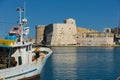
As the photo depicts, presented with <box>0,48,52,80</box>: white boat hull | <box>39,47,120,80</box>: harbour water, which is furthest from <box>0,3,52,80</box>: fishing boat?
<box>39,47,120,80</box>: harbour water

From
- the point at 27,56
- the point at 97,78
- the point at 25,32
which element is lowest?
the point at 97,78

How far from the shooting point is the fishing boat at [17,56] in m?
28.7

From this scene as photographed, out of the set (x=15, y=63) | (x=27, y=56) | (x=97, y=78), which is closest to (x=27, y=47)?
(x=27, y=56)

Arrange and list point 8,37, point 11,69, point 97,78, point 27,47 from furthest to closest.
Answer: point 97,78 < point 27,47 < point 8,37 < point 11,69

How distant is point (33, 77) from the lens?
3222 cm

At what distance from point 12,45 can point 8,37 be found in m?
1.23

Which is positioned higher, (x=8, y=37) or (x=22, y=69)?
(x=8, y=37)

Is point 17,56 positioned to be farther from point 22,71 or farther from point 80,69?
point 80,69

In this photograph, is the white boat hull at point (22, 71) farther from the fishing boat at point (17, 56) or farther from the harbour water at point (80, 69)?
the harbour water at point (80, 69)

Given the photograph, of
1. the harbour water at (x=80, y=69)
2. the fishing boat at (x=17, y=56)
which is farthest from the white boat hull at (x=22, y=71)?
the harbour water at (x=80, y=69)

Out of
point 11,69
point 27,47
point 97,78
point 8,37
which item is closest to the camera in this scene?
point 11,69

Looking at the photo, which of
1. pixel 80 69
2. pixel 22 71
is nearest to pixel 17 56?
pixel 22 71

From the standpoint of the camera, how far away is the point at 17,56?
30.6 m

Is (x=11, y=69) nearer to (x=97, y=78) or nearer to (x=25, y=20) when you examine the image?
(x=25, y=20)
